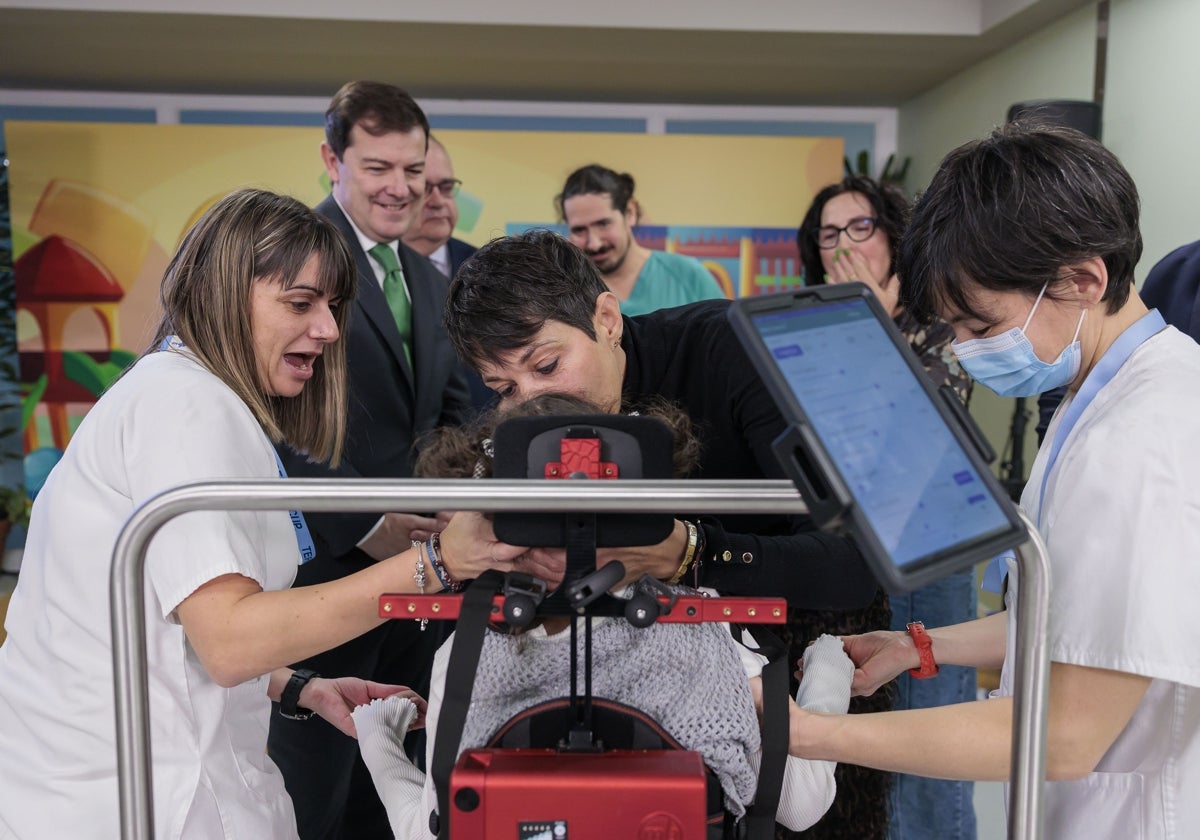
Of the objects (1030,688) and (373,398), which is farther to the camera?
(373,398)

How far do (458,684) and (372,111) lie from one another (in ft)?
6.98

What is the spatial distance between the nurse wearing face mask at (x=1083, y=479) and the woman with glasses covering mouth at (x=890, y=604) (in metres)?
0.55

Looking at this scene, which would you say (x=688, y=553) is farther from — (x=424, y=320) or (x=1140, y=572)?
(x=424, y=320)

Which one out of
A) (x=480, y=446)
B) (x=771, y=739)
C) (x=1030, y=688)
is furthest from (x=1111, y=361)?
(x=480, y=446)

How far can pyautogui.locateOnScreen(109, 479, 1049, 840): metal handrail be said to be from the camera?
33.3 inches

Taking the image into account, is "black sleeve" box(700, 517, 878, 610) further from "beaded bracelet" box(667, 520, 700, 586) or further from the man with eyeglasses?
the man with eyeglasses

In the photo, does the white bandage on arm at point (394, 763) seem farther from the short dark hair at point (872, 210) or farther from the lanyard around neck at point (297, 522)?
the short dark hair at point (872, 210)

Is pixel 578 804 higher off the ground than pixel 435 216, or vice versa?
pixel 435 216

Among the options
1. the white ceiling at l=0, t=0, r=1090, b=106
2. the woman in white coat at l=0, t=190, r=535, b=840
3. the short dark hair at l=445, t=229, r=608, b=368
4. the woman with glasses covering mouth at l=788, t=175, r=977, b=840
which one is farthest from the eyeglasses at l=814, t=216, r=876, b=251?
the white ceiling at l=0, t=0, r=1090, b=106

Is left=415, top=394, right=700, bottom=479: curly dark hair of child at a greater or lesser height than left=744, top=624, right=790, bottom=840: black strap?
greater

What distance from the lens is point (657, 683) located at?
1021 millimetres

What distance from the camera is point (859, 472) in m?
0.78

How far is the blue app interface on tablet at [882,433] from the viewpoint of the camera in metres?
0.78

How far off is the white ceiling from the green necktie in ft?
7.84
